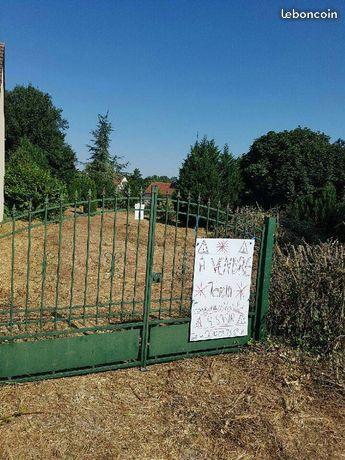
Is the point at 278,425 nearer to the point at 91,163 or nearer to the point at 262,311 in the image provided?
the point at 262,311

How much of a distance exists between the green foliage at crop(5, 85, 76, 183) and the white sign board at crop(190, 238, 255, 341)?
116 ft

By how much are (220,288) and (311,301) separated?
1219mm

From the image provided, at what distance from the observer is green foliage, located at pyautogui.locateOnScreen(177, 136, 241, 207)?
18.3 meters

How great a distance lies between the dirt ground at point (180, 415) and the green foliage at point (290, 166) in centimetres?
2186

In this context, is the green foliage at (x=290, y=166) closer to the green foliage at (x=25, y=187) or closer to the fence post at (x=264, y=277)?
the green foliage at (x=25, y=187)

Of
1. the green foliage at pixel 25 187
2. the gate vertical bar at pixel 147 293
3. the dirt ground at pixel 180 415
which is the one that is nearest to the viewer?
the dirt ground at pixel 180 415

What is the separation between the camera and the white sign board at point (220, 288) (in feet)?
14.4

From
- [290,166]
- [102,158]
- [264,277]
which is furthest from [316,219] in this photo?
[102,158]

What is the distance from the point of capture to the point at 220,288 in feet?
14.9

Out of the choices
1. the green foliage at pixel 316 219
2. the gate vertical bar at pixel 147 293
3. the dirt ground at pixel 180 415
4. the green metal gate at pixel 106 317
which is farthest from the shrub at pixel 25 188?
the dirt ground at pixel 180 415

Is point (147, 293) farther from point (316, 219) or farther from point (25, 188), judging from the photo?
point (25, 188)

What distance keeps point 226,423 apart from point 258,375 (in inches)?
39.1

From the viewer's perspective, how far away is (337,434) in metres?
3.41

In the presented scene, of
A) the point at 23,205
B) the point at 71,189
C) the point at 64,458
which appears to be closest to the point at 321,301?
the point at 64,458
